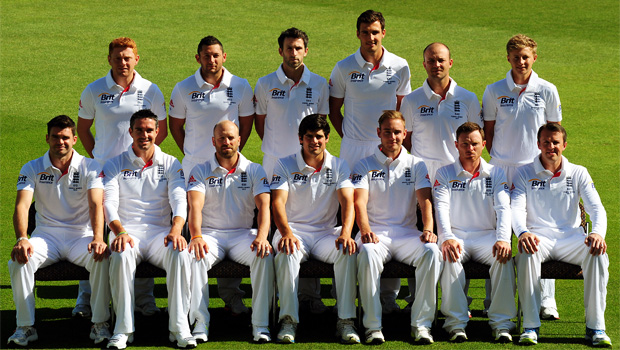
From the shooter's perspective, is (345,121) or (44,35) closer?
(345,121)

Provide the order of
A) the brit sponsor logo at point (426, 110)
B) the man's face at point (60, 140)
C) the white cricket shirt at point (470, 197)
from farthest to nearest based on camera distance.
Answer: the brit sponsor logo at point (426, 110) < the white cricket shirt at point (470, 197) < the man's face at point (60, 140)

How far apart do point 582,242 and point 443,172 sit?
4.08 feet

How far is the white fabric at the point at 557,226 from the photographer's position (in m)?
7.11

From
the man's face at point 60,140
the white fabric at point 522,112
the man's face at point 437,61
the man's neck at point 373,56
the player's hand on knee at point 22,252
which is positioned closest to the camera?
the player's hand on knee at point 22,252

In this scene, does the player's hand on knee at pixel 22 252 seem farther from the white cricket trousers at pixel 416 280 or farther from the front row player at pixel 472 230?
the front row player at pixel 472 230

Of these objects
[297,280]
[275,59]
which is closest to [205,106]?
[297,280]

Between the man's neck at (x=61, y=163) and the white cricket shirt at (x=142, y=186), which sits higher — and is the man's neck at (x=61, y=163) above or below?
above

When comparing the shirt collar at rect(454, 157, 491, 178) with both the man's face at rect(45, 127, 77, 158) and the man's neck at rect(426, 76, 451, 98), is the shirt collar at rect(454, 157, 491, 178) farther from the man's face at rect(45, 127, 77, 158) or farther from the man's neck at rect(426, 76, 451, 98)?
the man's face at rect(45, 127, 77, 158)

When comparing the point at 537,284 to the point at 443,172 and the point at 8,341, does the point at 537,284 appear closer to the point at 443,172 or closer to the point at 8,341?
the point at 443,172

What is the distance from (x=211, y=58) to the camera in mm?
8250

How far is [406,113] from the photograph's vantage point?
328 inches

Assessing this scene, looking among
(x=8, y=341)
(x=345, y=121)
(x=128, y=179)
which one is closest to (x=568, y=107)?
(x=345, y=121)

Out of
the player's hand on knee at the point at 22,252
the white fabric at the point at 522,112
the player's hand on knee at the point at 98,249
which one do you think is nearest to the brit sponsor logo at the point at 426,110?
the white fabric at the point at 522,112

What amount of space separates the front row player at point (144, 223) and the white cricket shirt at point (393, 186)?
1.57 metres
